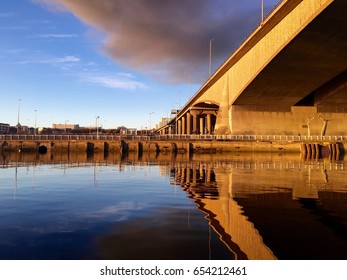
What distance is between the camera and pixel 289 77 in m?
55.7

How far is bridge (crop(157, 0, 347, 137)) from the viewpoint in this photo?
127ft

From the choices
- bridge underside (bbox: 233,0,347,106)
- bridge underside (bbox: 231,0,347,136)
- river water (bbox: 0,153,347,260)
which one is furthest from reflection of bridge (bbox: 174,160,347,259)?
bridge underside (bbox: 231,0,347,136)

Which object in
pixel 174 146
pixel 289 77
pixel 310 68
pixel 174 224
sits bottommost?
pixel 174 224

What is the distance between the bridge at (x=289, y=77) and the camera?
38.8 meters

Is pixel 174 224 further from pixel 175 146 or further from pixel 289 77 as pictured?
pixel 175 146

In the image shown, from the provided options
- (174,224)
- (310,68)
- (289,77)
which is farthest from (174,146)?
(174,224)

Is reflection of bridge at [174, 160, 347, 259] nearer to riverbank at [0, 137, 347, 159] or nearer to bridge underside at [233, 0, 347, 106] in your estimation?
→ bridge underside at [233, 0, 347, 106]

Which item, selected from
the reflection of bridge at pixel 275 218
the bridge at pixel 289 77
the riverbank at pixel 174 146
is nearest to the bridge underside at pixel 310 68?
the bridge at pixel 289 77

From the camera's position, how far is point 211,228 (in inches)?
325

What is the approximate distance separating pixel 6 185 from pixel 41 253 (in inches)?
496

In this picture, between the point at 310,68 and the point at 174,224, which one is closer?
the point at 174,224

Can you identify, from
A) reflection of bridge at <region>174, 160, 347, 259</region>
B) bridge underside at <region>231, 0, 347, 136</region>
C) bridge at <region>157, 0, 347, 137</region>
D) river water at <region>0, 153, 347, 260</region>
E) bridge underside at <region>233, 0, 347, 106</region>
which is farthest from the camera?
bridge underside at <region>231, 0, 347, 136</region>

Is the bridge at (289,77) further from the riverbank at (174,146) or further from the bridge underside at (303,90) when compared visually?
the riverbank at (174,146)
